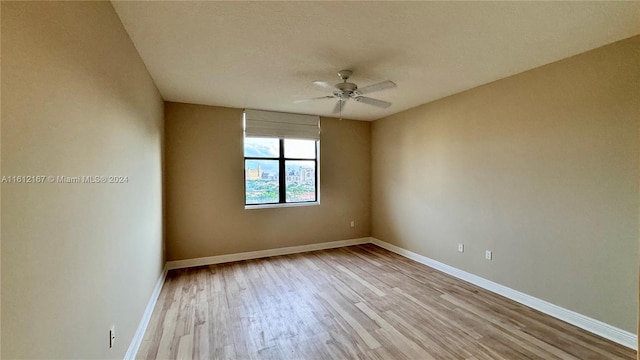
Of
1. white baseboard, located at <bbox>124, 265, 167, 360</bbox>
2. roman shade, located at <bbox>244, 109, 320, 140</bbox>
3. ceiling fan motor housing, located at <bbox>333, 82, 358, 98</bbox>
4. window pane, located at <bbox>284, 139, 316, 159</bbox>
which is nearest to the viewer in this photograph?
white baseboard, located at <bbox>124, 265, 167, 360</bbox>

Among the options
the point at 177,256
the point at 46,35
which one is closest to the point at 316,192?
the point at 177,256

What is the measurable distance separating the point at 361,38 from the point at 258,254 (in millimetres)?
3665

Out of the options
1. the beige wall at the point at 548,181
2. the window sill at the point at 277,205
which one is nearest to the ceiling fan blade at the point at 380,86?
the beige wall at the point at 548,181

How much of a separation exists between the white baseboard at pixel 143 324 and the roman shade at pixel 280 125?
248 cm

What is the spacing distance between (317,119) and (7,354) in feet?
14.6

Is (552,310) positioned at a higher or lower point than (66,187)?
lower

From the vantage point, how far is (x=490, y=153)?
10.5 ft

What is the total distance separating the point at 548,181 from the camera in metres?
2.65

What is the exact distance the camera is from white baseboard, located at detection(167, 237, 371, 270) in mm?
3996

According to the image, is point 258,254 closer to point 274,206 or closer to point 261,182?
point 274,206

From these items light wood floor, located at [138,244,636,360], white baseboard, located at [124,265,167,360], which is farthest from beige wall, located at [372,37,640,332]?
white baseboard, located at [124,265,167,360]

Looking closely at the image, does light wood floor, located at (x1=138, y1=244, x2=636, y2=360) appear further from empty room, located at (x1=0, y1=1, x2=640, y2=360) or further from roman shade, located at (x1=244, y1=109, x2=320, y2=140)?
roman shade, located at (x1=244, y1=109, x2=320, y2=140)

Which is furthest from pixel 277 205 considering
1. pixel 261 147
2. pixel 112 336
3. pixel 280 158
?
pixel 112 336

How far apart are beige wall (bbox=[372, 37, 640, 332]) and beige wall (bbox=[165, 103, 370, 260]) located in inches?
65.9
